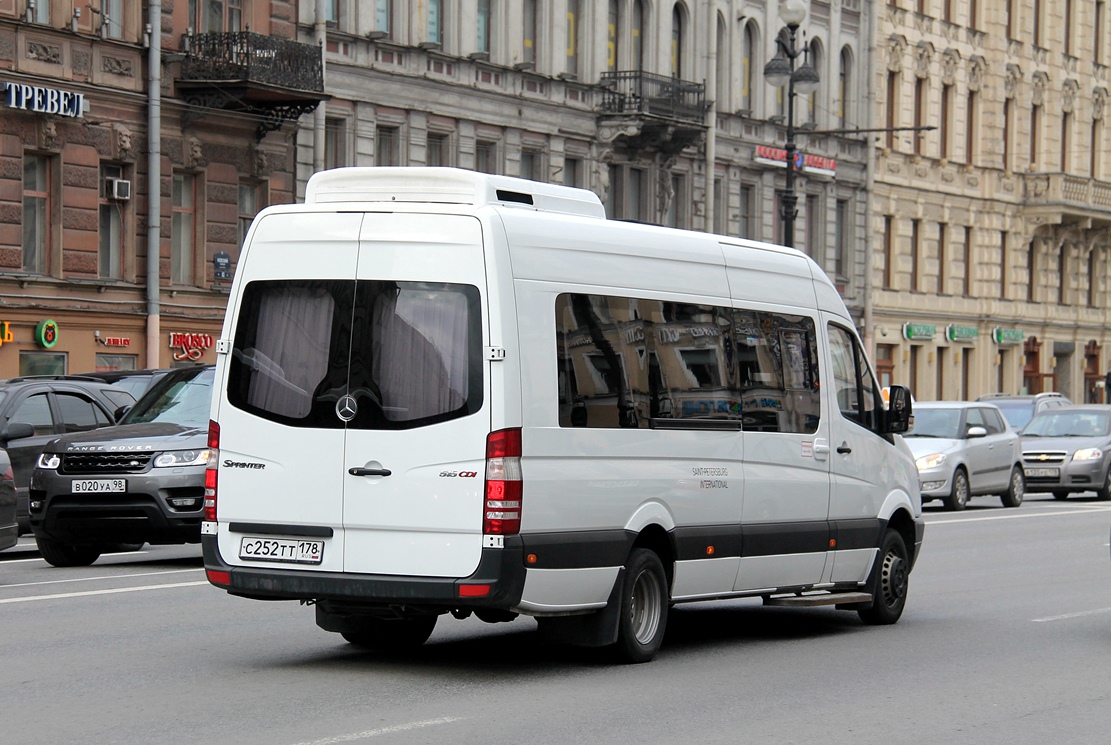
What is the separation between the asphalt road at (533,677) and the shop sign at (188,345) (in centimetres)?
1818

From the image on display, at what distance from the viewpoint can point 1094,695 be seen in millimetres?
10289

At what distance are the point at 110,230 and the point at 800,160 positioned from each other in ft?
77.2

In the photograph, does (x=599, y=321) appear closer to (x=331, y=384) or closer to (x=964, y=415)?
(x=331, y=384)

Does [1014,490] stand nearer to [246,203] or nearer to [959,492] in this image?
[959,492]

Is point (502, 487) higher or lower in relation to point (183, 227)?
lower

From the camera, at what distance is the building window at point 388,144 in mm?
38344

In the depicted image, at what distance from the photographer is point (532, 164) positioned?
4241 centimetres

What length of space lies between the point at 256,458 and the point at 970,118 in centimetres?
5460

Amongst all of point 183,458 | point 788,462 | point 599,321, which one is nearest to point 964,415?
point 183,458

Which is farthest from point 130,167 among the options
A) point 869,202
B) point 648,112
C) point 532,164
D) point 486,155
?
point 869,202

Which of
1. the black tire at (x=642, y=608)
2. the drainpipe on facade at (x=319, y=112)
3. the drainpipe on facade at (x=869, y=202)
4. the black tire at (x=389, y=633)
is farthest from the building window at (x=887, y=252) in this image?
the black tire at (x=642, y=608)

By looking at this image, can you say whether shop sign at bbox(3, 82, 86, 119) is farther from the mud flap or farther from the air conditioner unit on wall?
the mud flap

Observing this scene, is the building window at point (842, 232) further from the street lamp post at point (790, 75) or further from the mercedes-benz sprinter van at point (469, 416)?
the mercedes-benz sprinter van at point (469, 416)

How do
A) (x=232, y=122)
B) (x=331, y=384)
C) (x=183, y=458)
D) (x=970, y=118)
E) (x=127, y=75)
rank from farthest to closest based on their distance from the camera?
1. (x=970, y=118)
2. (x=232, y=122)
3. (x=127, y=75)
4. (x=183, y=458)
5. (x=331, y=384)
